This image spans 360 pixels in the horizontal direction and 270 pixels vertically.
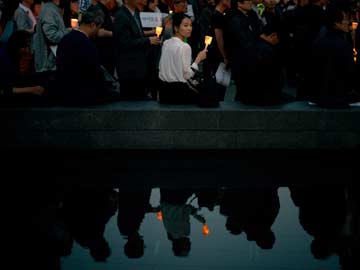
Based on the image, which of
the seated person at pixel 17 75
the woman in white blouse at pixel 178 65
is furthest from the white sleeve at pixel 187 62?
the seated person at pixel 17 75

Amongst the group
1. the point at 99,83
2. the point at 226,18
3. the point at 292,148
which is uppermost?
the point at 226,18

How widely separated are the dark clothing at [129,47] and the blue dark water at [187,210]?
45.3 inches

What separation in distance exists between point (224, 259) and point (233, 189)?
82.7 inches

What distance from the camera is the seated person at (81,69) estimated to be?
358 inches

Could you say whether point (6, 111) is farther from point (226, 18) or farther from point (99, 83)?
point (226, 18)

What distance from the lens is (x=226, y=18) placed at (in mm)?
10484

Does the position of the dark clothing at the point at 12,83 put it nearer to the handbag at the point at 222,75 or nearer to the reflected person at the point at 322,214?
the handbag at the point at 222,75

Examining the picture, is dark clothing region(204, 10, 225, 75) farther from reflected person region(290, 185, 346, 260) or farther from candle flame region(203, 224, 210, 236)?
candle flame region(203, 224, 210, 236)

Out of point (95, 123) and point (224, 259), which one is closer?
point (224, 259)

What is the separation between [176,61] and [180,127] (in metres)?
0.78

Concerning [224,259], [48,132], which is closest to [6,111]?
[48,132]

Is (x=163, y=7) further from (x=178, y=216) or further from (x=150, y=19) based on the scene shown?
(x=178, y=216)

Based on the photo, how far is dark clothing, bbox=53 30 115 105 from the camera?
9.12 meters

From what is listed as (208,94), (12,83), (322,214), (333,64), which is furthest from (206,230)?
(12,83)
